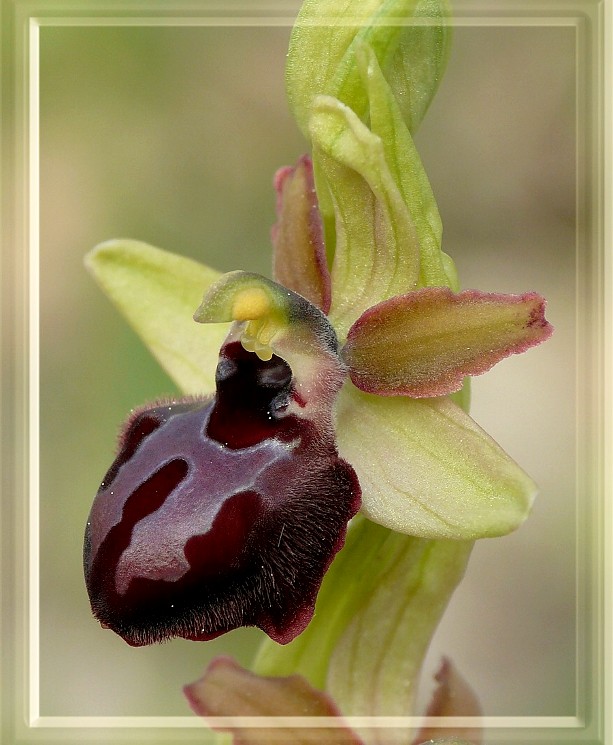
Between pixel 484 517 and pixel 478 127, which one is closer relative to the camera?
pixel 484 517

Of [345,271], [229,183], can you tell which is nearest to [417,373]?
[345,271]

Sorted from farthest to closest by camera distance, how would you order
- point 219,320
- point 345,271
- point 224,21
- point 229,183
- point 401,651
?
point 229,183 < point 224,21 < point 401,651 < point 345,271 < point 219,320

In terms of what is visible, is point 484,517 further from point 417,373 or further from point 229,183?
point 229,183

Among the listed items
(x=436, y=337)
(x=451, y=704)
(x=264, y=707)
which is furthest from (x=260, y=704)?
(x=436, y=337)

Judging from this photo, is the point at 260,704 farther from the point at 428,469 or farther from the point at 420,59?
the point at 420,59

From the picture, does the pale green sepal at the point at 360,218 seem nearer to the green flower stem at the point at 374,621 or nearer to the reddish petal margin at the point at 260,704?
the green flower stem at the point at 374,621

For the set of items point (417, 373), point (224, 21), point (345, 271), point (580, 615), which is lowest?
point (580, 615)

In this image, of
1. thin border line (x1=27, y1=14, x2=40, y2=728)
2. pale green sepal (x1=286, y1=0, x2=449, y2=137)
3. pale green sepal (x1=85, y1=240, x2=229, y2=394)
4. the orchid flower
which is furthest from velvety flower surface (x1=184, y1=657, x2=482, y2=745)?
pale green sepal (x1=286, y1=0, x2=449, y2=137)
